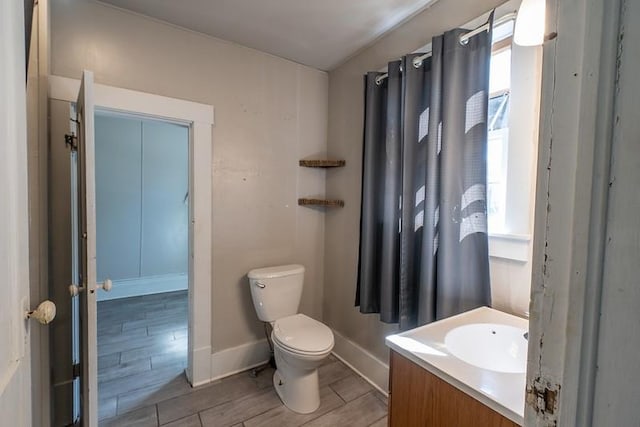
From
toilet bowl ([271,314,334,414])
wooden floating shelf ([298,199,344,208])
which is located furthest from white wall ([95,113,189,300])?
toilet bowl ([271,314,334,414])

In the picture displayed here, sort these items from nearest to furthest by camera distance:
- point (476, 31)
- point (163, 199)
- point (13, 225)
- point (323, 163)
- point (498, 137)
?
point (13, 225)
point (476, 31)
point (498, 137)
point (323, 163)
point (163, 199)

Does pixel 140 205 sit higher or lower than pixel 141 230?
higher

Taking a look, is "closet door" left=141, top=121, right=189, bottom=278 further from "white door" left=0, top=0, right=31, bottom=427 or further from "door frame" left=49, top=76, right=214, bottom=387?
"white door" left=0, top=0, right=31, bottom=427

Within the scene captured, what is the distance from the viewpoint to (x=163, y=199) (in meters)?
3.91

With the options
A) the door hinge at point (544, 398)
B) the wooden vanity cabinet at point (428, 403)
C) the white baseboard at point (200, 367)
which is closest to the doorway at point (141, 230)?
the white baseboard at point (200, 367)

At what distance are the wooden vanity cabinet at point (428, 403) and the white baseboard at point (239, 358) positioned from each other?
4.75 ft

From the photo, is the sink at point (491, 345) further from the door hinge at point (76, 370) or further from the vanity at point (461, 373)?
the door hinge at point (76, 370)

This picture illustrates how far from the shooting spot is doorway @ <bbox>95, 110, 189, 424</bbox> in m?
2.99

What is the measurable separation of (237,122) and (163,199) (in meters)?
2.44

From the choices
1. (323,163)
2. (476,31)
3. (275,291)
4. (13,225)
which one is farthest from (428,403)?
(323,163)

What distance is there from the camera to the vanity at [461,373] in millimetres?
756

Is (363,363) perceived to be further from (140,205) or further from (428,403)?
(140,205)

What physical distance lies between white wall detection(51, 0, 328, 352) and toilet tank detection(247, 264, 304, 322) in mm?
178

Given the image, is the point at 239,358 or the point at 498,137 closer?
the point at 498,137
